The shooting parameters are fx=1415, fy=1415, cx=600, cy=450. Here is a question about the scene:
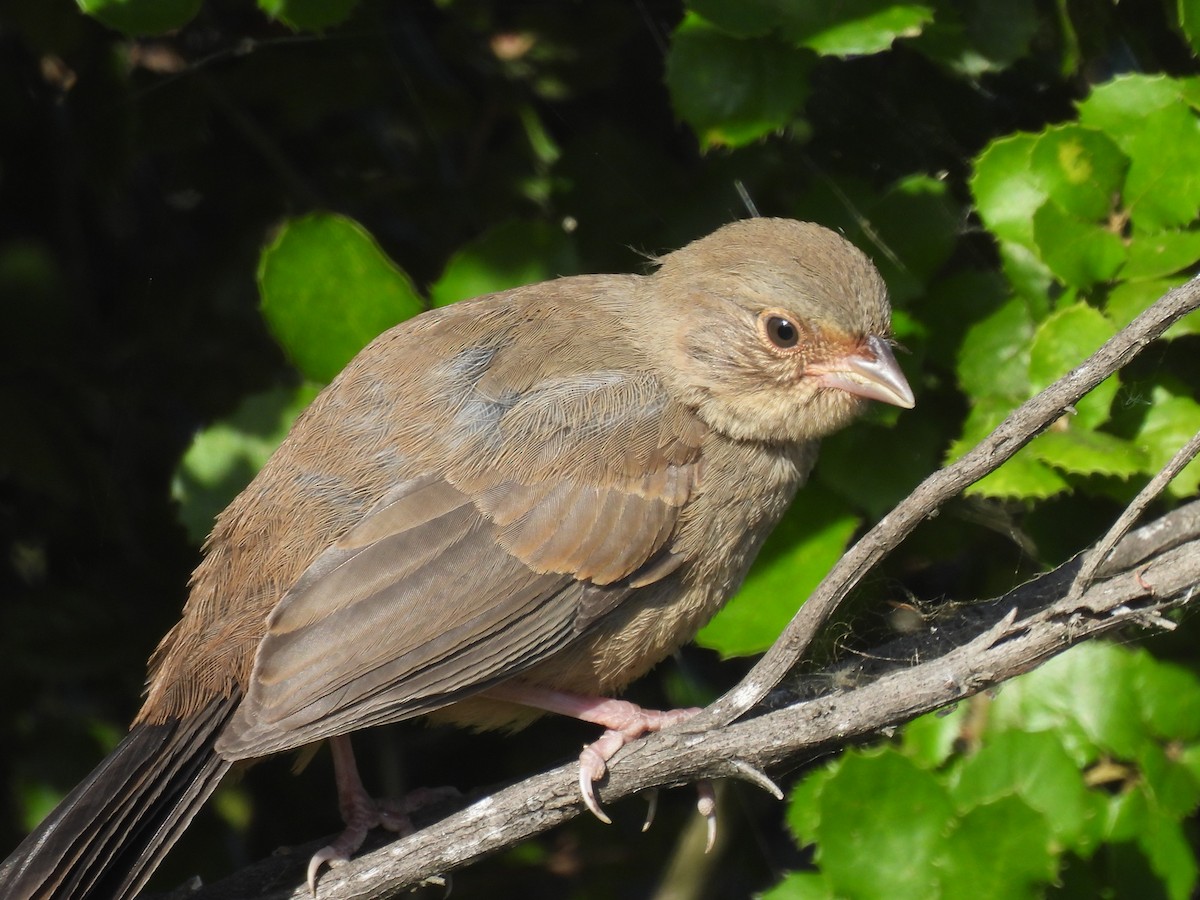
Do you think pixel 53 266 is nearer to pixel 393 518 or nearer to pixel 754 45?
pixel 393 518

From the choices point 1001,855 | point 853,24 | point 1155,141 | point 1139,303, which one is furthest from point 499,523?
point 1155,141

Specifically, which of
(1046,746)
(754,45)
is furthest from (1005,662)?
(754,45)

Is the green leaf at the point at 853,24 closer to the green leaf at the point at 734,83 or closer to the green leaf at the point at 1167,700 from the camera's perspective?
the green leaf at the point at 734,83

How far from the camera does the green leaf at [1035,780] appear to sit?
11.1ft

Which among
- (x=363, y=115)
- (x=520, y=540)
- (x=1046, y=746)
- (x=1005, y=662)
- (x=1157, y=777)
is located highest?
(x=363, y=115)

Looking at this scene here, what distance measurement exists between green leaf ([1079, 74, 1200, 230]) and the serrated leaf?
20cm

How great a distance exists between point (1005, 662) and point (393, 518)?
4.88 ft

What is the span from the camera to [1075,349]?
3514mm

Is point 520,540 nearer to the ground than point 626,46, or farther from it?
nearer to the ground

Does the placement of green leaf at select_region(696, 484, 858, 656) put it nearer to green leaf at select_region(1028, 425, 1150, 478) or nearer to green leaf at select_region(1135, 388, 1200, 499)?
green leaf at select_region(1028, 425, 1150, 478)

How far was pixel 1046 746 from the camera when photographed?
3416mm

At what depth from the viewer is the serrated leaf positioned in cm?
A: 362

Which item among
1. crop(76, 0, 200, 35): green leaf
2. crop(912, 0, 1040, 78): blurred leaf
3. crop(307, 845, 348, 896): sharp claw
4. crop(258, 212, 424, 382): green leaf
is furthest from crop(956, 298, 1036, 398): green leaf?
crop(76, 0, 200, 35): green leaf

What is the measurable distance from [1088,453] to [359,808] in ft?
6.83
